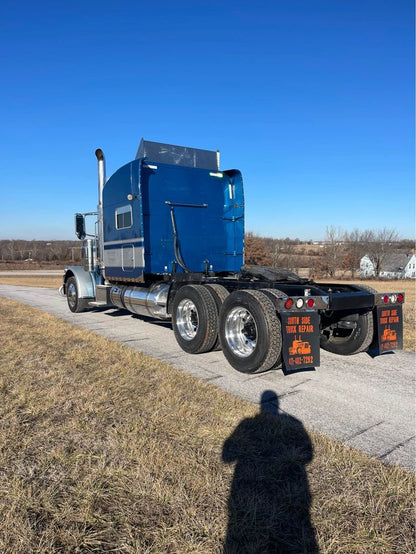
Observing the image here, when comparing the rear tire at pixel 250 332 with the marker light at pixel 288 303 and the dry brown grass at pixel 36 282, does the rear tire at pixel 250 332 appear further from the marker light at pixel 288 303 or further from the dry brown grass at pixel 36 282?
the dry brown grass at pixel 36 282

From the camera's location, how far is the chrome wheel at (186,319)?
21.9 feet

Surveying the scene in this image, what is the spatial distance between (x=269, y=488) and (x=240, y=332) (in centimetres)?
303

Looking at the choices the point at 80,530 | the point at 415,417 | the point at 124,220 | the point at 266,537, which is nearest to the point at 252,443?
the point at 266,537

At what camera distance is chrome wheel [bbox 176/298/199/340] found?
666 cm

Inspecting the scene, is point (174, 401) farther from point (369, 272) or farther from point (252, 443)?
point (369, 272)

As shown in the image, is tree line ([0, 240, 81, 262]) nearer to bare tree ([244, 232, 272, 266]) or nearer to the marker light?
bare tree ([244, 232, 272, 266])

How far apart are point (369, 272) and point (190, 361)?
74429 millimetres

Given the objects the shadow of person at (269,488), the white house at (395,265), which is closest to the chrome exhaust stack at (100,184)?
the shadow of person at (269,488)

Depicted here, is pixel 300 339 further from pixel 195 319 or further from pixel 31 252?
pixel 31 252

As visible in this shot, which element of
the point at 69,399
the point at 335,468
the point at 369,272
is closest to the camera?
the point at 335,468

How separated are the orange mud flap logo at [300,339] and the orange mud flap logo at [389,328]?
134 cm

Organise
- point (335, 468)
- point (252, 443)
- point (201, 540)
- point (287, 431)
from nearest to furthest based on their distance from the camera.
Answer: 1. point (201, 540)
2. point (335, 468)
3. point (252, 443)
4. point (287, 431)

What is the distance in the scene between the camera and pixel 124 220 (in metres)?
8.32

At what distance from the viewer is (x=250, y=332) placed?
5.47 meters
